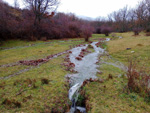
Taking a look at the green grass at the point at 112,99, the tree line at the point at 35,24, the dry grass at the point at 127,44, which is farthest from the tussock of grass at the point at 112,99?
the tree line at the point at 35,24

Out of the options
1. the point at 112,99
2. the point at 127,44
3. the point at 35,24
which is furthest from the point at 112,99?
the point at 35,24

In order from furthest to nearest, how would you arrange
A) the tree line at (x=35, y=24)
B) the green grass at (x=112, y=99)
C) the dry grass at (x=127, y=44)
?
1. the tree line at (x=35, y=24)
2. the dry grass at (x=127, y=44)
3. the green grass at (x=112, y=99)

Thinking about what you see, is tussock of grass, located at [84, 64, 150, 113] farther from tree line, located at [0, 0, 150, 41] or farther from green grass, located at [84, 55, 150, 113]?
tree line, located at [0, 0, 150, 41]

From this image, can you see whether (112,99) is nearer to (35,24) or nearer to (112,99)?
(112,99)

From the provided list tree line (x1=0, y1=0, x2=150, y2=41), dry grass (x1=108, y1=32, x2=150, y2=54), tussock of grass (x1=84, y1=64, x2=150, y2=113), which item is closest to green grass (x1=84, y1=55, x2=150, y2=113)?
tussock of grass (x1=84, y1=64, x2=150, y2=113)

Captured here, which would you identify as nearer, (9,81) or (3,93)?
(3,93)

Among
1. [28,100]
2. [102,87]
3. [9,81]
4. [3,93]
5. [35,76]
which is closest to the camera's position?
[28,100]

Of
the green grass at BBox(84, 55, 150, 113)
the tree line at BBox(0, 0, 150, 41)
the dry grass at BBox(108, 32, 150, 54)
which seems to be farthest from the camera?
the tree line at BBox(0, 0, 150, 41)

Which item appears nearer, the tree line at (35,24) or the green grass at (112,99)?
the green grass at (112,99)

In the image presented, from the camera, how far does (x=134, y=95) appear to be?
5.46m

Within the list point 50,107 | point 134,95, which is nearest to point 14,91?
point 50,107

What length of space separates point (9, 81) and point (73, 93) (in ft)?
15.6

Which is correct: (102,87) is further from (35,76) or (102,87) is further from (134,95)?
(35,76)

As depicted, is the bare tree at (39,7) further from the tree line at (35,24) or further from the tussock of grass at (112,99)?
the tussock of grass at (112,99)
